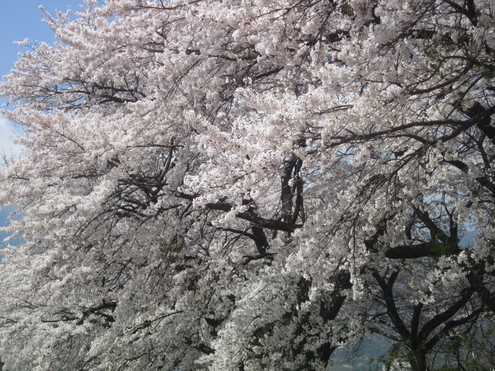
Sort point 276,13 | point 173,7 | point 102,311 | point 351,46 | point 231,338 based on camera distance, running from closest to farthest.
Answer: point 351,46 < point 276,13 < point 173,7 < point 231,338 < point 102,311

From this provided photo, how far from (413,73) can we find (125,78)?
7.66m

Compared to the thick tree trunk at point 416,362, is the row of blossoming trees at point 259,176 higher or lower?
higher

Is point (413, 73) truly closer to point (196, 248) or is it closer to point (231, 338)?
point (231, 338)

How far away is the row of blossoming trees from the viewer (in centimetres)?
377

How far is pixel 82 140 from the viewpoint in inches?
252

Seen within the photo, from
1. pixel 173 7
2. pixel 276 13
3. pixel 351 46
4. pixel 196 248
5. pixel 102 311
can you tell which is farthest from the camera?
pixel 102 311

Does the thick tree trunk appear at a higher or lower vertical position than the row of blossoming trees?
lower

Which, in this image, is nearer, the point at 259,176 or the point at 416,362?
the point at 259,176

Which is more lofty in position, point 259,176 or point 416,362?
point 259,176

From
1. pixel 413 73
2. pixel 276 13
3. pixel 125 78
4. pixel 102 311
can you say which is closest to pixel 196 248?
pixel 102 311

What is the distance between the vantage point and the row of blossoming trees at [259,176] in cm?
377

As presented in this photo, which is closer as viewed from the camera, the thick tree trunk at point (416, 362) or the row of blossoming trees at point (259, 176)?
the row of blossoming trees at point (259, 176)

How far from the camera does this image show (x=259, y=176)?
394 cm

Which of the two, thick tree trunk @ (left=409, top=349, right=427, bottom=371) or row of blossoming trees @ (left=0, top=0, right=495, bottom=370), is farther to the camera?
thick tree trunk @ (left=409, top=349, right=427, bottom=371)
